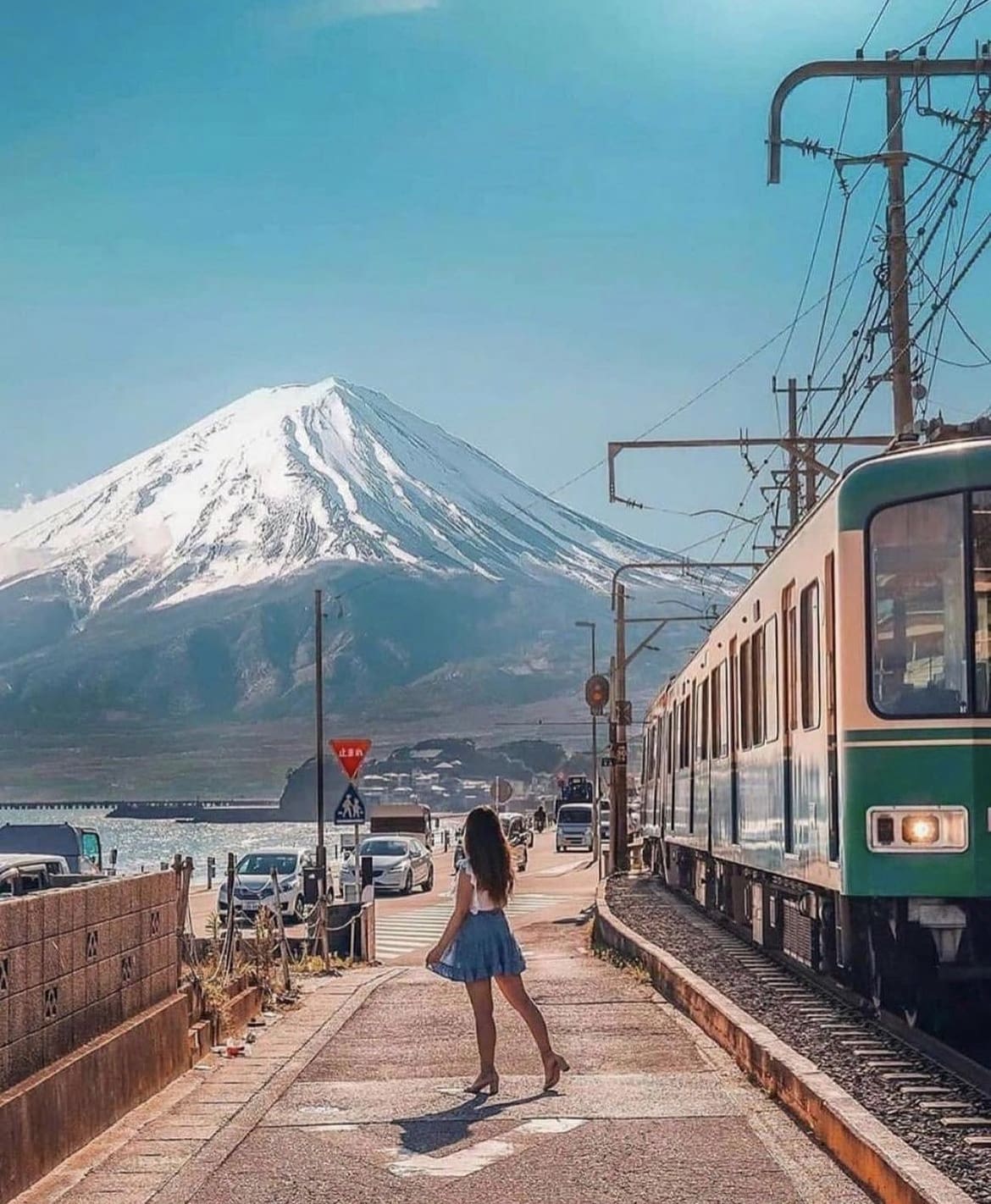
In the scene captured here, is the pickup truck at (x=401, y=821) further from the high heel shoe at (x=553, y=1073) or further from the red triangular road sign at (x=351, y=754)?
the high heel shoe at (x=553, y=1073)

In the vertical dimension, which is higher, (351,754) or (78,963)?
(351,754)

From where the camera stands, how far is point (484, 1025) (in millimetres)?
10406

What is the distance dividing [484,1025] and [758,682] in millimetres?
6007

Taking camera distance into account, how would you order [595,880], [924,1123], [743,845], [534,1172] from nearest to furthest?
[534,1172] < [924,1123] < [743,845] < [595,880]

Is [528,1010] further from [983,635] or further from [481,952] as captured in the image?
[983,635]

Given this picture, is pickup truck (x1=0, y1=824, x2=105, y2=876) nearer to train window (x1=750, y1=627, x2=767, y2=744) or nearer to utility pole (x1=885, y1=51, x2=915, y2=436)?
utility pole (x1=885, y1=51, x2=915, y2=436)

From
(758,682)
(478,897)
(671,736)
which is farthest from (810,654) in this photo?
(671,736)

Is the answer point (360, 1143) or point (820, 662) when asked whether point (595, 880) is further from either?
point (360, 1143)

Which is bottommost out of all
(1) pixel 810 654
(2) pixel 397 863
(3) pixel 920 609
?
(2) pixel 397 863

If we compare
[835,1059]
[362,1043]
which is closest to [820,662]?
[835,1059]

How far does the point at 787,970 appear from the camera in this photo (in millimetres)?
17500

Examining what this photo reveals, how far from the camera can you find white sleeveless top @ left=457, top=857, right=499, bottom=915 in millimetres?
10469

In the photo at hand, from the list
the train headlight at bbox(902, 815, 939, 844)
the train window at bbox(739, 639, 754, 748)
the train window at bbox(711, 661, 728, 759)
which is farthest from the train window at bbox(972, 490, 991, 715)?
the train window at bbox(711, 661, 728, 759)

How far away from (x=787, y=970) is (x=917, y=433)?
246 inches
